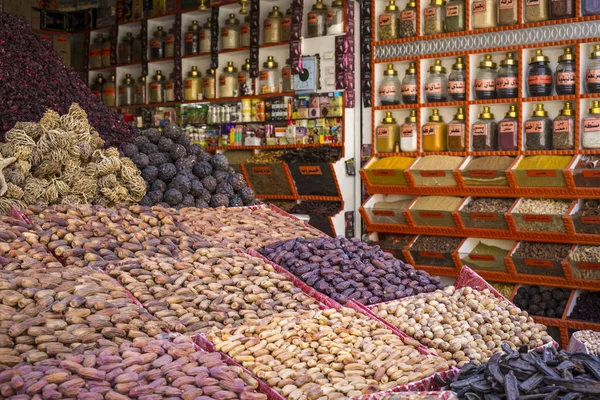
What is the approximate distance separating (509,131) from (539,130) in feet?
0.66

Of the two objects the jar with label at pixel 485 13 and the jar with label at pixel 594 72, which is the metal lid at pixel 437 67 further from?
the jar with label at pixel 594 72

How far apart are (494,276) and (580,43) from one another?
1602 mm

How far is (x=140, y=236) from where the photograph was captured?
3.02 metres

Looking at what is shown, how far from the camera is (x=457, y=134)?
5094mm

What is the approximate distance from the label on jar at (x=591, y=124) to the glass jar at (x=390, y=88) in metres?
1.46

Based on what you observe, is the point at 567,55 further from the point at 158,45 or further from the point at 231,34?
the point at 158,45

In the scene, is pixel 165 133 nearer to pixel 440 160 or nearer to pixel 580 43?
pixel 440 160

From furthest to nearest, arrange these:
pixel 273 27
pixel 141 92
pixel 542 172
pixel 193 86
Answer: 1. pixel 141 92
2. pixel 193 86
3. pixel 273 27
4. pixel 542 172

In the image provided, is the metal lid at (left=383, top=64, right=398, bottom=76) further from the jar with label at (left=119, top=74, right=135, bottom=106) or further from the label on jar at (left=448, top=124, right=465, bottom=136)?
the jar with label at (left=119, top=74, right=135, bottom=106)

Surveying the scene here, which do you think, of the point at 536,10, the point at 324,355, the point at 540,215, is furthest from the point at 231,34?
the point at 324,355

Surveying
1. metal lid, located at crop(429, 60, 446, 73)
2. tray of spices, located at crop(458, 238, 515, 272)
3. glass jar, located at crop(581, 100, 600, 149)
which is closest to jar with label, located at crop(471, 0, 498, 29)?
metal lid, located at crop(429, 60, 446, 73)

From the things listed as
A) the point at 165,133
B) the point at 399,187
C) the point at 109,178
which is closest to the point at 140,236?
the point at 109,178

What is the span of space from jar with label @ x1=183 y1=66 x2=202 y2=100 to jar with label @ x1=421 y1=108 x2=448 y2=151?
2541mm

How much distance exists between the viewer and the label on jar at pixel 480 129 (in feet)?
16.3
